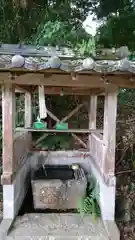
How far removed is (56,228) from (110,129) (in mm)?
1619

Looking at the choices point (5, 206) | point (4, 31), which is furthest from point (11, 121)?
point (4, 31)

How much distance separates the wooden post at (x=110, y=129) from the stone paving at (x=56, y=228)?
815mm

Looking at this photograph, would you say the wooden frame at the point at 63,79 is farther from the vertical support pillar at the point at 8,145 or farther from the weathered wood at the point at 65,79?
the vertical support pillar at the point at 8,145

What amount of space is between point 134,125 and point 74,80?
294 cm

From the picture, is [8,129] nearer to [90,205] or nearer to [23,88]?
[23,88]

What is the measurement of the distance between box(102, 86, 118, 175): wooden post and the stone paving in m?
0.82

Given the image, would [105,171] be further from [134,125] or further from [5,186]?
[134,125]

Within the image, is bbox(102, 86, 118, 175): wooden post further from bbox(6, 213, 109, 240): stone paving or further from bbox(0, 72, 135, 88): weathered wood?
bbox(6, 213, 109, 240): stone paving

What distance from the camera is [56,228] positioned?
3227mm

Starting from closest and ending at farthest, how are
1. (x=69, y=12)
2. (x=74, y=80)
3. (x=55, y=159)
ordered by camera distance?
(x=74, y=80), (x=55, y=159), (x=69, y=12)

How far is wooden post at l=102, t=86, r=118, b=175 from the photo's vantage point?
330 cm

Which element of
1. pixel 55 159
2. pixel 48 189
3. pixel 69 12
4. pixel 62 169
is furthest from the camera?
pixel 69 12

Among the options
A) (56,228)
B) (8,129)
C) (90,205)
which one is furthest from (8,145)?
(90,205)

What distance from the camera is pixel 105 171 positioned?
3.41 metres
